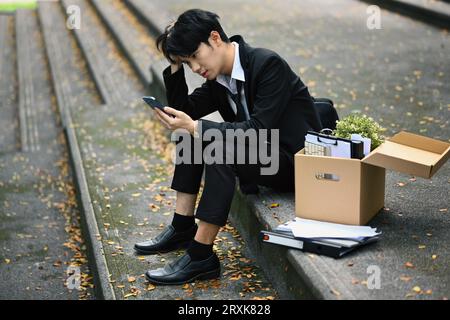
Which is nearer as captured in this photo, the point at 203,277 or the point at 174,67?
the point at 203,277

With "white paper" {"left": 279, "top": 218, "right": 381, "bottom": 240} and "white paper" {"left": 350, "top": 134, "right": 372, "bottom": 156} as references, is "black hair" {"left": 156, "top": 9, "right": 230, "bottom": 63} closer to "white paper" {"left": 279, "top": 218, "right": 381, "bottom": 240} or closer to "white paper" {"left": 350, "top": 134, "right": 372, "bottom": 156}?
A: "white paper" {"left": 350, "top": 134, "right": 372, "bottom": 156}

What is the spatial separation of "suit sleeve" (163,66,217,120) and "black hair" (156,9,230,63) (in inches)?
16.0

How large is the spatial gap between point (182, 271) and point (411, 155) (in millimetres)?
1197

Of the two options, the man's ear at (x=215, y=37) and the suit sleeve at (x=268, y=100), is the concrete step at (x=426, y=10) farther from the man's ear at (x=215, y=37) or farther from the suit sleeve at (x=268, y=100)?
the man's ear at (x=215, y=37)

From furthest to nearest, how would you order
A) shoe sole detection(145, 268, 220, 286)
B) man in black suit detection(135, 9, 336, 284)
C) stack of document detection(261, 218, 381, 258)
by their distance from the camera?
shoe sole detection(145, 268, 220, 286), man in black suit detection(135, 9, 336, 284), stack of document detection(261, 218, 381, 258)

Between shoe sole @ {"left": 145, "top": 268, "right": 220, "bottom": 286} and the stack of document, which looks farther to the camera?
shoe sole @ {"left": 145, "top": 268, "right": 220, "bottom": 286}

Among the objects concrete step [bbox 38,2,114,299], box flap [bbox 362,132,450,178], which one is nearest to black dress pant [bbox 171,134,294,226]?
box flap [bbox 362,132,450,178]

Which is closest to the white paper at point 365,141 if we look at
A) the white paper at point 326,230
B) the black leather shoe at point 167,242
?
the white paper at point 326,230

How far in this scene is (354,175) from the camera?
128 inches

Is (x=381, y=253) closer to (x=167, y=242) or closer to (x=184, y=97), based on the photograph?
(x=167, y=242)

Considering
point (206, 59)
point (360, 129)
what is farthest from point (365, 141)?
point (206, 59)

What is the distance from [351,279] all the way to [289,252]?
0.37 metres

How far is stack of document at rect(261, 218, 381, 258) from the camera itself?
123 inches

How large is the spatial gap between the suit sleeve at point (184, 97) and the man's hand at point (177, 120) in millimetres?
414
